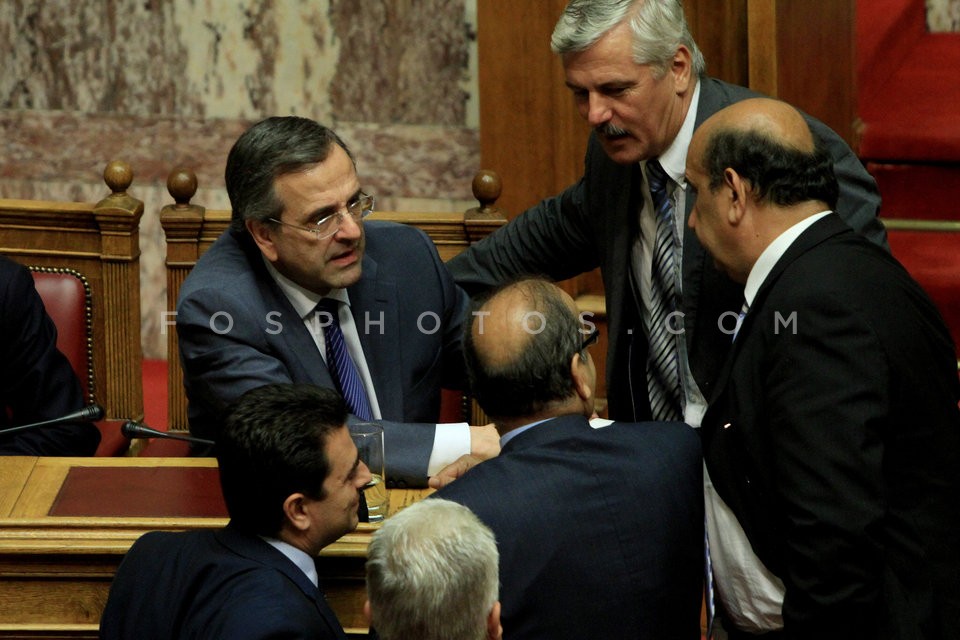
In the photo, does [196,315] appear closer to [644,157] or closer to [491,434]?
[491,434]

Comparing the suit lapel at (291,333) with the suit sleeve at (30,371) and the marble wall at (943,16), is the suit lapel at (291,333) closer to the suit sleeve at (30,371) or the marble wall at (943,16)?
the suit sleeve at (30,371)

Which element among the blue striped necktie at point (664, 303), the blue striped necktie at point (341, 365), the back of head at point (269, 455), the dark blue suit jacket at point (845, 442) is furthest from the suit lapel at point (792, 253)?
the blue striped necktie at point (341, 365)

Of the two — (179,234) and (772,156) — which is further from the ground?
(772,156)

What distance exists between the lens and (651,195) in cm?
258

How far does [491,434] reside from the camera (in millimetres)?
2455

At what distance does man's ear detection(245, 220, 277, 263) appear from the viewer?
2.51 meters

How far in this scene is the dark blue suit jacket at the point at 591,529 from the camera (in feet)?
5.87

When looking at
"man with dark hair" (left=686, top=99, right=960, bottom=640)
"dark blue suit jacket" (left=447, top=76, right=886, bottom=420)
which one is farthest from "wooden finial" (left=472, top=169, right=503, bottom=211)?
"man with dark hair" (left=686, top=99, right=960, bottom=640)

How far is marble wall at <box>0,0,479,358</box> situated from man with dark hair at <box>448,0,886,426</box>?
2.20 metres

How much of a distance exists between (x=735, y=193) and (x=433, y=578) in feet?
2.60

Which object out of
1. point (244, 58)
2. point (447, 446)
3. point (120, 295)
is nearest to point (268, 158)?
point (447, 446)

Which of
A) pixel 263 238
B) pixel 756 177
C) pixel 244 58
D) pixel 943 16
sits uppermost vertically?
pixel 943 16

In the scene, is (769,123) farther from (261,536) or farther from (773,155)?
(261,536)

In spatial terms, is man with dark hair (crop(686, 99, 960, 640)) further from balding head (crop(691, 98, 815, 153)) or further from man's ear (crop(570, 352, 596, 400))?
man's ear (crop(570, 352, 596, 400))
